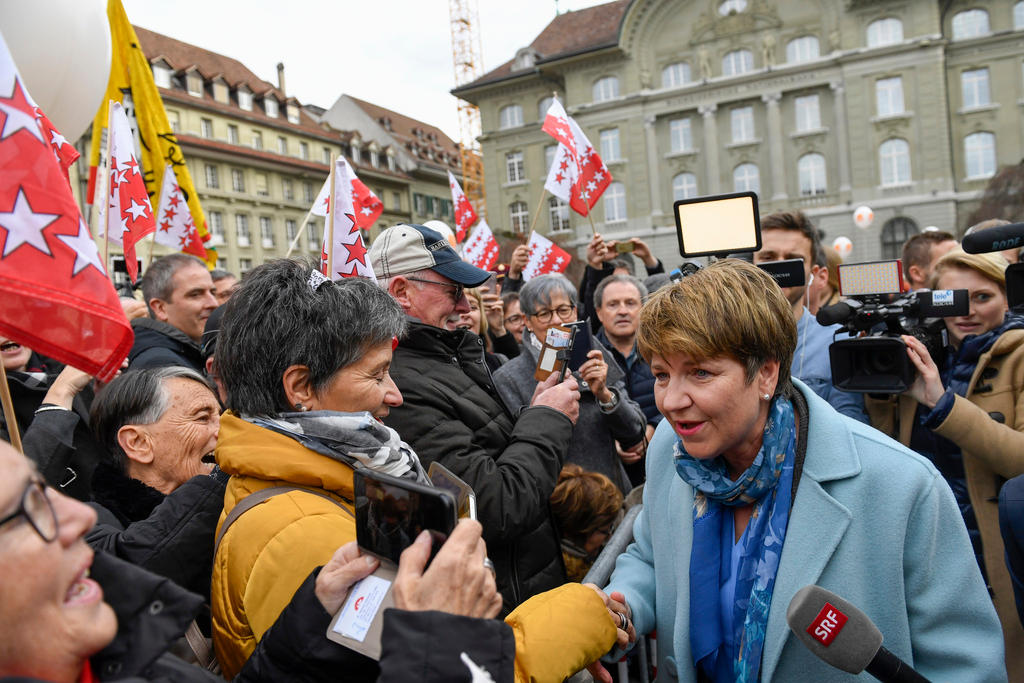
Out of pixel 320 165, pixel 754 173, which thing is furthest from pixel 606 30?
pixel 320 165

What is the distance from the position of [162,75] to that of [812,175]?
3195 centimetres

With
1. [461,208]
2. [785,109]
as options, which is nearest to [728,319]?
[461,208]

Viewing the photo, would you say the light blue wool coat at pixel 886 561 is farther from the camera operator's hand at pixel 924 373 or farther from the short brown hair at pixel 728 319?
the camera operator's hand at pixel 924 373

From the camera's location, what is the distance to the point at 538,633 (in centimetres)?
174

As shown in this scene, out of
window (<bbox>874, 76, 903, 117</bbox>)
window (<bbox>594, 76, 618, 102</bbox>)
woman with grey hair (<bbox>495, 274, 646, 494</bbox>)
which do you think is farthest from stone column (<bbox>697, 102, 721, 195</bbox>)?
A: woman with grey hair (<bbox>495, 274, 646, 494</bbox>)

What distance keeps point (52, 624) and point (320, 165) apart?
45095mm

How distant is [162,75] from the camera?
3697 cm

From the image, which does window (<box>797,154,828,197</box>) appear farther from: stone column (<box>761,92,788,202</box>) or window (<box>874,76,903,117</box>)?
window (<box>874,76,903,117</box>)

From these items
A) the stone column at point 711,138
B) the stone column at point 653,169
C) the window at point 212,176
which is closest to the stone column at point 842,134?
the stone column at point 711,138

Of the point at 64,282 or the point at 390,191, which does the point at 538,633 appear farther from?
the point at 390,191

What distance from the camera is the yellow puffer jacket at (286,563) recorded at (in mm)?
1541

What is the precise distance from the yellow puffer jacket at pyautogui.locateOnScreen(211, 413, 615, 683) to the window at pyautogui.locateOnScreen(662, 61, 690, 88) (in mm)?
39336

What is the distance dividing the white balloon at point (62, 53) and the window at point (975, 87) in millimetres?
37985

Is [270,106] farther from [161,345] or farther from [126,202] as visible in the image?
[161,345]
